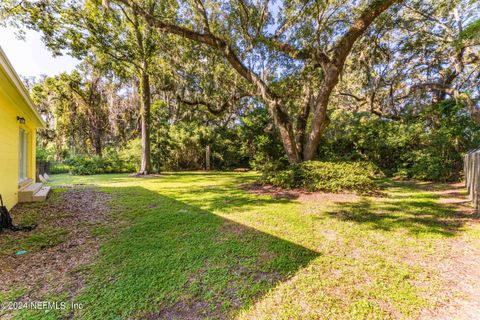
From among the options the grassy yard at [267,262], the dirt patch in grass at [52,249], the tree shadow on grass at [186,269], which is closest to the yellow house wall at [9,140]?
the dirt patch in grass at [52,249]

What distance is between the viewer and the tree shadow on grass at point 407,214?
3492 mm

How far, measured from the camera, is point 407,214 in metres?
4.15

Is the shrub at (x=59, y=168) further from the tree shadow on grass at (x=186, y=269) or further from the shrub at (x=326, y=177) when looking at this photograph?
the shrub at (x=326, y=177)

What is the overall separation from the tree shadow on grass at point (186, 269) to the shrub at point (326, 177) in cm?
331

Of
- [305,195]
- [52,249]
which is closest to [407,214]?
[305,195]

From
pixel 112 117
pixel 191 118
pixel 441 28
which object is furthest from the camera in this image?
pixel 112 117

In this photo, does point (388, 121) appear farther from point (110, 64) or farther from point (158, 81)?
point (110, 64)

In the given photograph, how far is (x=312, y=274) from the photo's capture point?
2.28 m

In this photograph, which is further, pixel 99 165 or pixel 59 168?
pixel 59 168

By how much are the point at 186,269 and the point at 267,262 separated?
3.02 ft

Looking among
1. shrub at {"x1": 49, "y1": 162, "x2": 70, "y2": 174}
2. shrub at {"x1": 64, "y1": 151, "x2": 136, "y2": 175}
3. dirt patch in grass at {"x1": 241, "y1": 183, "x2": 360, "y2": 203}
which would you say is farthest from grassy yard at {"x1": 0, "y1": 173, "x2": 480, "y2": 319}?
shrub at {"x1": 49, "y1": 162, "x2": 70, "y2": 174}

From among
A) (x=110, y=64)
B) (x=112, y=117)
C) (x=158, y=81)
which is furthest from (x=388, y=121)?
(x=112, y=117)

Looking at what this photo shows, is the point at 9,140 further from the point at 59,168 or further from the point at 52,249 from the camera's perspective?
the point at 59,168

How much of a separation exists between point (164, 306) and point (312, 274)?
147cm
